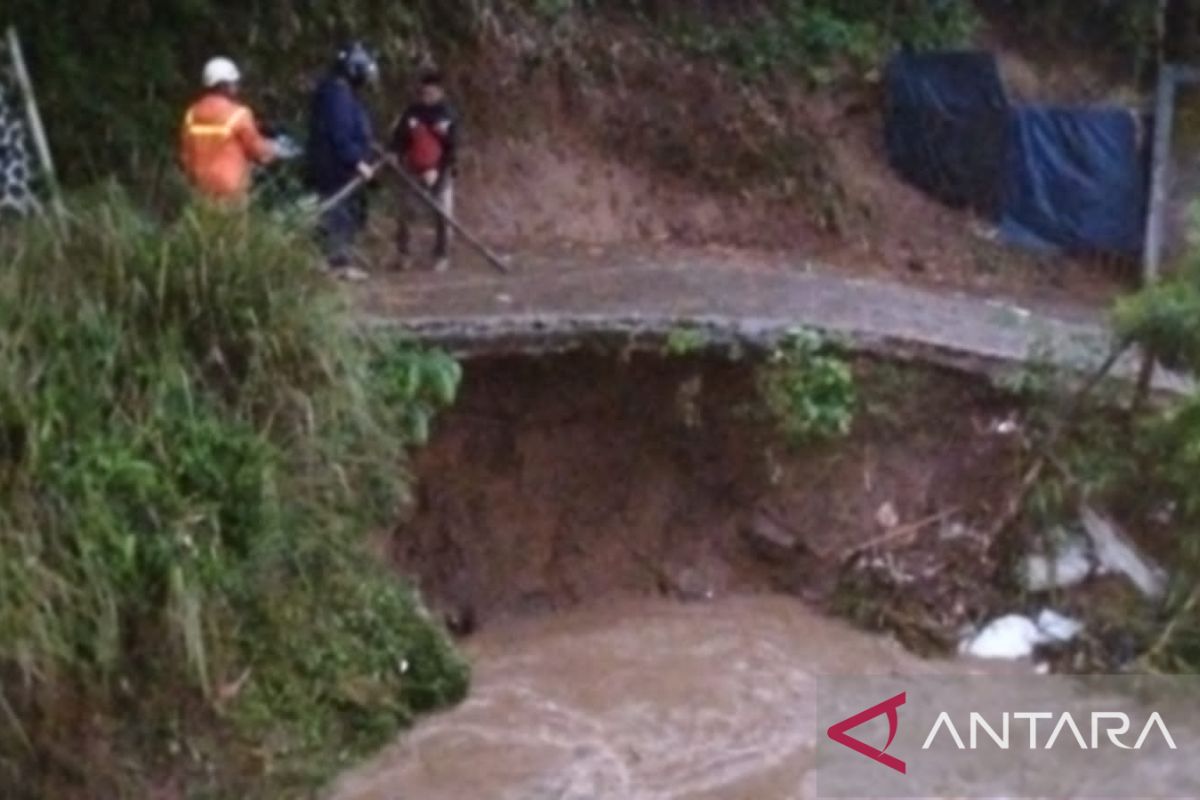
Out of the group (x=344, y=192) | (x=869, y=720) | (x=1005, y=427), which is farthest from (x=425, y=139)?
(x=869, y=720)

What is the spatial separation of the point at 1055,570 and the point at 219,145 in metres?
4.54

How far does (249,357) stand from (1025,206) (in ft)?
27.4

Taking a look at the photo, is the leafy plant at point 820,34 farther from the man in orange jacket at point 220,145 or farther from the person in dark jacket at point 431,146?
the man in orange jacket at point 220,145

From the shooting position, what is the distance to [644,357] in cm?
1102

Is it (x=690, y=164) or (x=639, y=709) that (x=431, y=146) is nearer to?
(x=690, y=164)

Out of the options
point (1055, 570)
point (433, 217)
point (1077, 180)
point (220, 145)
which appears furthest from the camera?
point (1077, 180)

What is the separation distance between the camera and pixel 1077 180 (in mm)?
15352

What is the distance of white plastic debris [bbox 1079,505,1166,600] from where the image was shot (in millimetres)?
10602

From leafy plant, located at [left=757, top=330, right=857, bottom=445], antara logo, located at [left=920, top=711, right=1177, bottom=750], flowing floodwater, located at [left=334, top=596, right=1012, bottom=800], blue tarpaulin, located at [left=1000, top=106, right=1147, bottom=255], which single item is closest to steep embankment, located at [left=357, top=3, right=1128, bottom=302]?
blue tarpaulin, located at [left=1000, top=106, right=1147, bottom=255]

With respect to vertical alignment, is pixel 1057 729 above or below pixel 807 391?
below

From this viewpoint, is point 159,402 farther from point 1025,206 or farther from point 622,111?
point 1025,206

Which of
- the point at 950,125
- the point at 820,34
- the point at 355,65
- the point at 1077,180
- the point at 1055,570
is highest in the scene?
the point at 820,34

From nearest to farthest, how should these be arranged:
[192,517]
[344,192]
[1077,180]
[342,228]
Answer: [192,517], [344,192], [342,228], [1077,180]

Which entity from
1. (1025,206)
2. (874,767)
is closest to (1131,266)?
(1025,206)
